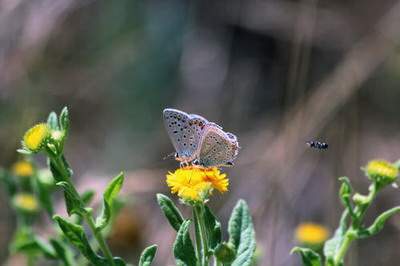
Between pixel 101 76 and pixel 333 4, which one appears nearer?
pixel 101 76

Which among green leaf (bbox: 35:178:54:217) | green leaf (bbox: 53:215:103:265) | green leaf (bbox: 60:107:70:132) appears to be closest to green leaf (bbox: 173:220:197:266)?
green leaf (bbox: 53:215:103:265)

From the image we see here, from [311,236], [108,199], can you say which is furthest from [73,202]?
[311,236]

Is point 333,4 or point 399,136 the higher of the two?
point 333,4

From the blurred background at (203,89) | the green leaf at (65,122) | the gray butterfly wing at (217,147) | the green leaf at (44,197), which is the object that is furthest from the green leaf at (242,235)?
the blurred background at (203,89)

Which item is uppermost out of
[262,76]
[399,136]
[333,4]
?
[333,4]

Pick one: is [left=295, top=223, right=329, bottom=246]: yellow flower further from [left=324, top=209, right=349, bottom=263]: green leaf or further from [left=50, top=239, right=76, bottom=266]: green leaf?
[left=50, top=239, right=76, bottom=266]: green leaf

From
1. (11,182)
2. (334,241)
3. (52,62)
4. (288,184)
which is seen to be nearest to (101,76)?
(52,62)

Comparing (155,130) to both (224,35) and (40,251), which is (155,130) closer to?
(224,35)
